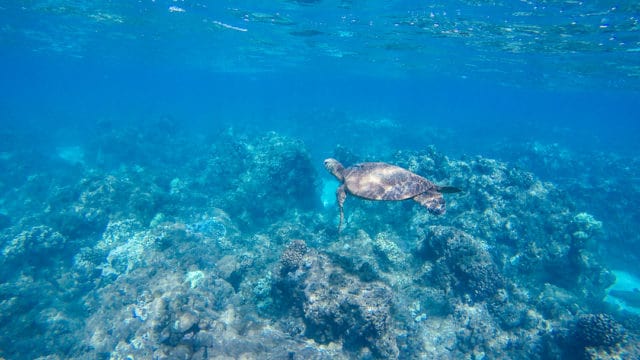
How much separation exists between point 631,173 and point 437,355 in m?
31.5

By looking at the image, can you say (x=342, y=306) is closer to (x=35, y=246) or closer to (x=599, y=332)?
(x=599, y=332)

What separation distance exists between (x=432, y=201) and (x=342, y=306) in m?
2.93

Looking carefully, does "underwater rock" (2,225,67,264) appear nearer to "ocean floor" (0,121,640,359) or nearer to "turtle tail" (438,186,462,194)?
"ocean floor" (0,121,640,359)

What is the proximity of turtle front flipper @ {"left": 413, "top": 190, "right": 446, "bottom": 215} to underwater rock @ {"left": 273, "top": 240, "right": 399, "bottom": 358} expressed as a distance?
204 centimetres

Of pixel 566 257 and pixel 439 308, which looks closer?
pixel 439 308

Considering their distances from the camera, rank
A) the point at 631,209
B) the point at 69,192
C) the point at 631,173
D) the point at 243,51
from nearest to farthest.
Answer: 1. the point at 69,192
2. the point at 631,209
3. the point at 631,173
4. the point at 243,51

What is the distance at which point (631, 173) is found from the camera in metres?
28.4

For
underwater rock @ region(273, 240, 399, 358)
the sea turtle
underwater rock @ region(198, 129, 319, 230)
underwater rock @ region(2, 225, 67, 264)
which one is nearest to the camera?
underwater rock @ region(273, 240, 399, 358)

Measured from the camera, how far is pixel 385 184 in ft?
25.8

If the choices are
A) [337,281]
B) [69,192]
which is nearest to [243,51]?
[69,192]

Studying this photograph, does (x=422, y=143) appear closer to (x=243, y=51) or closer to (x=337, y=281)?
(x=243, y=51)

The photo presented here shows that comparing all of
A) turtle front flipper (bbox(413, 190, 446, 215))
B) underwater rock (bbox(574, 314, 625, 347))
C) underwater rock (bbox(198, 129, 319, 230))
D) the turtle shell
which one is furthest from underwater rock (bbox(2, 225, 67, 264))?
underwater rock (bbox(574, 314, 625, 347))

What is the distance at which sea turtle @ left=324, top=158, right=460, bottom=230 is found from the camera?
751 centimetres

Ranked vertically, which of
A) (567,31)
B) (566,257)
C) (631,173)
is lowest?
(631,173)
